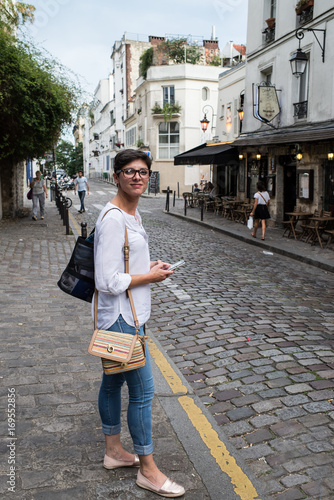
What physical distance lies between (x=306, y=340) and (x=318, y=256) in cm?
633

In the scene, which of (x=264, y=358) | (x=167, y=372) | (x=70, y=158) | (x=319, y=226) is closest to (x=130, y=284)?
(x=167, y=372)

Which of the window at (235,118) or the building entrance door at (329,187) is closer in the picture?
the building entrance door at (329,187)

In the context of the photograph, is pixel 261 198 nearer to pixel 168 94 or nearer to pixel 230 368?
pixel 230 368

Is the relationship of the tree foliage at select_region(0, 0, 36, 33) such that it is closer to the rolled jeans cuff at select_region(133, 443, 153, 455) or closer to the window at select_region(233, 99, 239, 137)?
the window at select_region(233, 99, 239, 137)

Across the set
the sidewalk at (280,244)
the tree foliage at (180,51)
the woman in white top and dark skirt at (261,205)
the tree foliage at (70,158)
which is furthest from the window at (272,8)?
the tree foliage at (70,158)

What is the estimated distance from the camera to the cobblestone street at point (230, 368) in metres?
3.03

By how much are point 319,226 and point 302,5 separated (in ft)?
24.5

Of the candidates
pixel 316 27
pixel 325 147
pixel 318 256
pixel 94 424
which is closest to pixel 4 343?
pixel 94 424

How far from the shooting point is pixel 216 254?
1170cm

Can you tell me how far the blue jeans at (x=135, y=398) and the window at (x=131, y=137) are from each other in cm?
4673

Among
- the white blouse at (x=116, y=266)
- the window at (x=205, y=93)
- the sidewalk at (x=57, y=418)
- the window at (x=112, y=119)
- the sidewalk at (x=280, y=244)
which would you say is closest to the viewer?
the white blouse at (x=116, y=266)

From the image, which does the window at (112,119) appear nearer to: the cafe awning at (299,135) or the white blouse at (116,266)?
the cafe awning at (299,135)

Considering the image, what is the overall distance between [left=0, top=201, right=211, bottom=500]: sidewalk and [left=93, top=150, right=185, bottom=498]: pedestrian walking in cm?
25

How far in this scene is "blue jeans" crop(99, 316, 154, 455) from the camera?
264 centimetres
